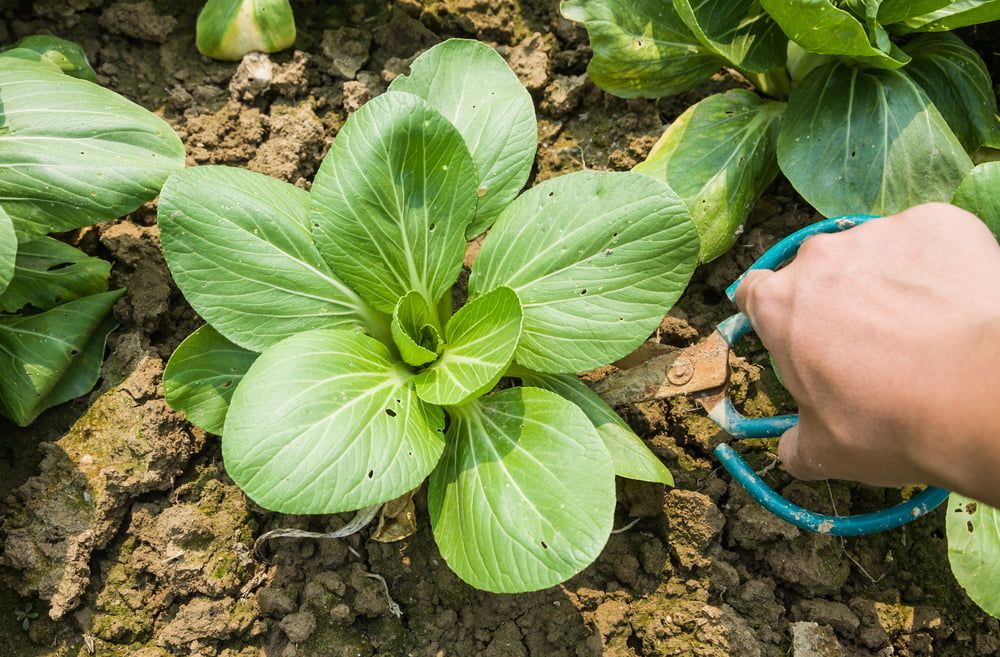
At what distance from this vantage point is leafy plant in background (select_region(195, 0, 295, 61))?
2.70 metres

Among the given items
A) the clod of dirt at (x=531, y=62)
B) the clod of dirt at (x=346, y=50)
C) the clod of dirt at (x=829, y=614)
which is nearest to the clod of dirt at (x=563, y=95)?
the clod of dirt at (x=531, y=62)

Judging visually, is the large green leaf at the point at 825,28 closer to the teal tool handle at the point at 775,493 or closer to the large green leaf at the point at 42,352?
the teal tool handle at the point at 775,493

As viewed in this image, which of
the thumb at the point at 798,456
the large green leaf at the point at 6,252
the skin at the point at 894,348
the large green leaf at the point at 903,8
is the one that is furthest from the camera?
the large green leaf at the point at 903,8

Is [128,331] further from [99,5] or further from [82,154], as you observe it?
[99,5]

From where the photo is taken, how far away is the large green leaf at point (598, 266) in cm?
198

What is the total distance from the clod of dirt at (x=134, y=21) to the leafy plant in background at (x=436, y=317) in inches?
44.5

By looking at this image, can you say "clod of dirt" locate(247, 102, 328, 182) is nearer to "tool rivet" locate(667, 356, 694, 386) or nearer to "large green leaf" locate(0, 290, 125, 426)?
"large green leaf" locate(0, 290, 125, 426)

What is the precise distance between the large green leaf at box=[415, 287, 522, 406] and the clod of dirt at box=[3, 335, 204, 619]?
837 mm

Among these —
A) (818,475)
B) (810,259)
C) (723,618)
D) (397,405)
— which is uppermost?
(810,259)

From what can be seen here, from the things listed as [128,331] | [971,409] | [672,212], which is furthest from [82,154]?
[971,409]

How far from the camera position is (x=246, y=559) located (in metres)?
2.26

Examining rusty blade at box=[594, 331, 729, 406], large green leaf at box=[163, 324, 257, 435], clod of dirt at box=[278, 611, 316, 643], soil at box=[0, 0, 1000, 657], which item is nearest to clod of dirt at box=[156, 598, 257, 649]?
soil at box=[0, 0, 1000, 657]

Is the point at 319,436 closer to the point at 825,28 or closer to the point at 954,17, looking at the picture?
the point at 825,28

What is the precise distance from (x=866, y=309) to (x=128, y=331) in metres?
2.09
